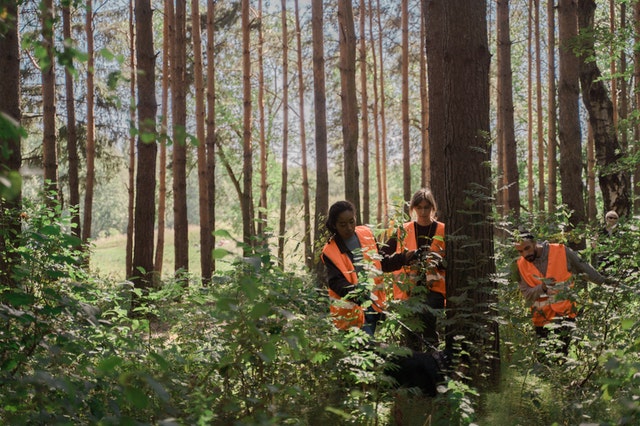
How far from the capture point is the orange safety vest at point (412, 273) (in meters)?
5.07

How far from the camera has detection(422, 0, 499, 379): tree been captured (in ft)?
18.4

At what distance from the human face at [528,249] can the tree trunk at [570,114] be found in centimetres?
555

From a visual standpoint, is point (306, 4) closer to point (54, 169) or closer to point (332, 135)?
point (332, 135)

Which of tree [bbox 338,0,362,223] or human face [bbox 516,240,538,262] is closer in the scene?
human face [bbox 516,240,538,262]

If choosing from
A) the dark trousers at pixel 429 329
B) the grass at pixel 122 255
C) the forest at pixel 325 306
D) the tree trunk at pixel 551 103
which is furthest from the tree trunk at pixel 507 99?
the grass at pixel 122 255

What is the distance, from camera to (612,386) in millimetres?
2777

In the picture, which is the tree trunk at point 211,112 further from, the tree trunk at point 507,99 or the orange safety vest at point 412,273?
the orange safety vest at point 412,273

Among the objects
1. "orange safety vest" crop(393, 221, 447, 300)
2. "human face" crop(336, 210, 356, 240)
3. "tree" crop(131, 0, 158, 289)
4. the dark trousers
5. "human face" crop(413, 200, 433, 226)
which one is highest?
"tree" crop(131, 0, 158, 289)

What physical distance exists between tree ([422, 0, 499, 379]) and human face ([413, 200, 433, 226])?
A: 0.76 metres

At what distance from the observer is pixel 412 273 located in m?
5.57

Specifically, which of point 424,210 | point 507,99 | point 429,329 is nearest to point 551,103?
point 507,99

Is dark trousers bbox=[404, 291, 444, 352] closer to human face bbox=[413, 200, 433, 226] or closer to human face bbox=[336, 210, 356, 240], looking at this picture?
human face bbox=[413, 200, 433, 226]

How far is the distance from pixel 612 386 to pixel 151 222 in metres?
9.86

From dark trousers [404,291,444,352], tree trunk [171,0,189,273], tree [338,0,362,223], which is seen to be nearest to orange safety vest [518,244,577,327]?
dark trousers [404,291,444,352]
